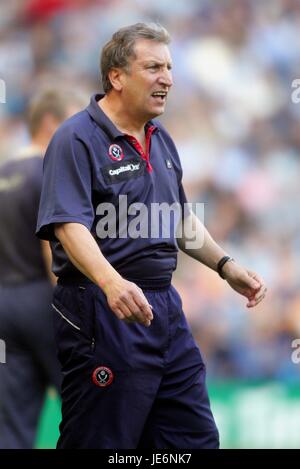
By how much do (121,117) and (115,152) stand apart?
20 cm

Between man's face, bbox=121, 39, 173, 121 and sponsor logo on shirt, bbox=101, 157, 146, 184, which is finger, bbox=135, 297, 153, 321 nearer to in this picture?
sponsor logo on shirt, bbox=101, 157, 146, 184

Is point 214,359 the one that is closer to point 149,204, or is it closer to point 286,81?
point 286,81

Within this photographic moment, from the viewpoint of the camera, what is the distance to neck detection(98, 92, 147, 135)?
4348 millimetres

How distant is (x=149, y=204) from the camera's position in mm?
4246

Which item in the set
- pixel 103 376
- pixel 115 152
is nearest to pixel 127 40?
pixel 115 152

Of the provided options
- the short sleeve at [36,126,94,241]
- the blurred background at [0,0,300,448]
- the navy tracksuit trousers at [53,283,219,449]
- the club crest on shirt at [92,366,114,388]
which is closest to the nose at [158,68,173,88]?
the short sleeve at [36,126,94,241]

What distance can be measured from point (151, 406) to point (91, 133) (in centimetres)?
108

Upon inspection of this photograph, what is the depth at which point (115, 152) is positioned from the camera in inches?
167

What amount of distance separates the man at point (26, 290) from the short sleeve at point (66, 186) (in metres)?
1.13

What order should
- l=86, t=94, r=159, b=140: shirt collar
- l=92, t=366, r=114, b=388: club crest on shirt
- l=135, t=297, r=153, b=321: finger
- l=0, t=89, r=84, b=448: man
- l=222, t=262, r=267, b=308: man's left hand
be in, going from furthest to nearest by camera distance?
l=0, t=89, r=84, b=448: man < l=222, t=262, r=267, b=308: man's left hand < l=86, t=94, r=159, b=140: shirt collar < l=92, t=366, r=114, b=388: club crest on shirt < l=135, t=297, r=153, b=321: finger

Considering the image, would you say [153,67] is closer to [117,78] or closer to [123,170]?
[117,78]

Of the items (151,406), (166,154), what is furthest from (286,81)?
(151,406)

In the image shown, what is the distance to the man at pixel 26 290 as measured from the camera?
532 cm
